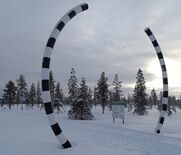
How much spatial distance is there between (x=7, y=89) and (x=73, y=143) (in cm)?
9062

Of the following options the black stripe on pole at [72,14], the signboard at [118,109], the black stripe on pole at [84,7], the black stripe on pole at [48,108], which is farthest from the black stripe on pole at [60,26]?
the signboard at [118,109]

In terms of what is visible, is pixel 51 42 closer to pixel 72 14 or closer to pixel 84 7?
pixel 72 14

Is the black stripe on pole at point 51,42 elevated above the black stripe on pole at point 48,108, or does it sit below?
above

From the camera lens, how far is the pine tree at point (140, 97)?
222 feet

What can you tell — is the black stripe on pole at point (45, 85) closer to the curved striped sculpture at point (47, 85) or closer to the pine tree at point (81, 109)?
the curved striped sculpture at point (47, 85)

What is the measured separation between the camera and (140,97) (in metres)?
67.9

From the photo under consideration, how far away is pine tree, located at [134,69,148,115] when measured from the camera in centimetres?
6756

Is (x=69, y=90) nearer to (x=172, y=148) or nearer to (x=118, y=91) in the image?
(x=118, y=91)

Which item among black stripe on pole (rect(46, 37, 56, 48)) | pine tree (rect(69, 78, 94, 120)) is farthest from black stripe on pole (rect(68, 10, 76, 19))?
pine tree (rect(69, 78, 94, 120))

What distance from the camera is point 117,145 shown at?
9.12m

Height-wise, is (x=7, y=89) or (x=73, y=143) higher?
(x=7, y=89)

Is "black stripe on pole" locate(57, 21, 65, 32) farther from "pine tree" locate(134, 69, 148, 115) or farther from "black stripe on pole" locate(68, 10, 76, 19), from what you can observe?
"pine tree" locate(134, 69, 148, 115)

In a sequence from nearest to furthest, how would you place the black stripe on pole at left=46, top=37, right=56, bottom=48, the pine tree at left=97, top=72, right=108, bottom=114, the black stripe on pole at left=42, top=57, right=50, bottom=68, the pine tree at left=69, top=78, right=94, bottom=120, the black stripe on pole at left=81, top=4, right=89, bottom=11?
the black stripe on pole at left=42, top=57, right=50, bottom=68, the black stripe on pole at left=46, top=37, right=56, bottom=48, the black stripe on pole at left=81, top=4, right=89, bottom=11, the pine tree at left=69, top=78, right=94, bottom=120, the pine tree at left=97, top=72, right=108, bottom=114

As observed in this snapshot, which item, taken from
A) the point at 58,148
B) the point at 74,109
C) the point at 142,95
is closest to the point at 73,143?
the point at 58,148
